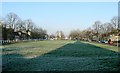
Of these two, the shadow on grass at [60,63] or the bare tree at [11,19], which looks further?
the bare tree at [11,19]

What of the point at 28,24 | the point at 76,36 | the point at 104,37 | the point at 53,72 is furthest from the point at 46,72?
the point at 76,36

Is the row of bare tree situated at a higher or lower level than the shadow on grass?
higher

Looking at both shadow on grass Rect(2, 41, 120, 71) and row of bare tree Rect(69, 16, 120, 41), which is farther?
row of bare tree Rect(69, 16, 120, 41)

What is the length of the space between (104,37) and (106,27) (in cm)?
522

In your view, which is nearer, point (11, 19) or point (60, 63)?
point (60, 63)

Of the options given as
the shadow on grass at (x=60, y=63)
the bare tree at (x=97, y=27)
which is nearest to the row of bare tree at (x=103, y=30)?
the bare tree at (x=97, y=27)

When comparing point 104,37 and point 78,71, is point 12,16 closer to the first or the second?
point 104,37

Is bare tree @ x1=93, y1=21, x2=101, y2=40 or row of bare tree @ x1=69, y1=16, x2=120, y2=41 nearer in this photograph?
row of bare tree @ x1=69, y1=16, x2=120, y2=41

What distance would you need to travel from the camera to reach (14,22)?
94.8m

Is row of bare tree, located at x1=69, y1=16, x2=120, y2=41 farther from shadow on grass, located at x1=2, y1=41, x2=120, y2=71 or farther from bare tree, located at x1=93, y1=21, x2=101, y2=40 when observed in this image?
shadow on grass, located at x1=2, y1=41, x2=120, y2=71

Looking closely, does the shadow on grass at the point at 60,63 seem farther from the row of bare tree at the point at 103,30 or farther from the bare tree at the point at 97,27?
the bare tree at the point at 97,27

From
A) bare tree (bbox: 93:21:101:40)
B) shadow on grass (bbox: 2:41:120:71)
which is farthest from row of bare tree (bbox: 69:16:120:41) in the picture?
shadow on grass (bbox: 2:41:120:71)

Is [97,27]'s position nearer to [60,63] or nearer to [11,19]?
[11,19]

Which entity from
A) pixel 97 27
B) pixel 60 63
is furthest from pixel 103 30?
pixel 60 63
